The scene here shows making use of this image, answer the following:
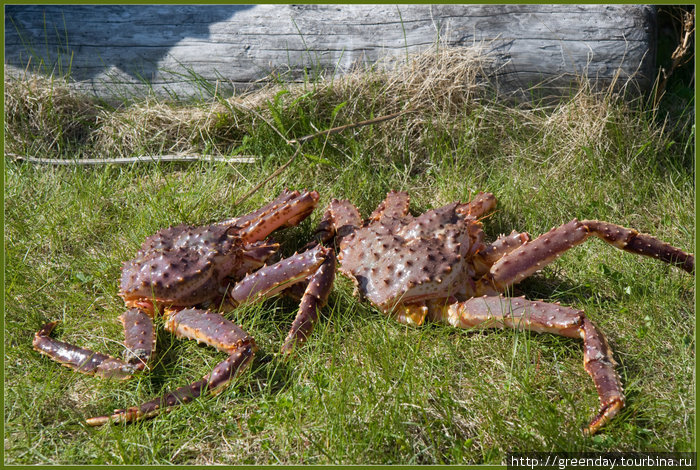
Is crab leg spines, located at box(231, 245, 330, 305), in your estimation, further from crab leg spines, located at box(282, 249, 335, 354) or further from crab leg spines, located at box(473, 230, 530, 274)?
crab leg spines, located at box(473, 230, 530, 274)

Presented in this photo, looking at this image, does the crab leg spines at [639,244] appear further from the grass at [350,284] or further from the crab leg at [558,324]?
the crab leg at [558,324]

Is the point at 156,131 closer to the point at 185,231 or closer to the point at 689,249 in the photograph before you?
the point at 185,231

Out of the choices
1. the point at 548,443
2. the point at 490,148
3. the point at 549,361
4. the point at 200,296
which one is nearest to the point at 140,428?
the point at 200,296

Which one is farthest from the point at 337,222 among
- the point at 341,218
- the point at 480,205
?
the point at 480,205

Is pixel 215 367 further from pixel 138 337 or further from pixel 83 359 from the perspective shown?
pixel 83 359

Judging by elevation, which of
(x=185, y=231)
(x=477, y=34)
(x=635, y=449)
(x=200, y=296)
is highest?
(x=477, y=34)

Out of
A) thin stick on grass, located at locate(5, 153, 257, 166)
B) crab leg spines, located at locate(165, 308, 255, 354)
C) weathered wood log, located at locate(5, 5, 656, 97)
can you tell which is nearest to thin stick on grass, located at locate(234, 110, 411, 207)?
thin stick on grass, located at locate(5, 153, 257, 166)
